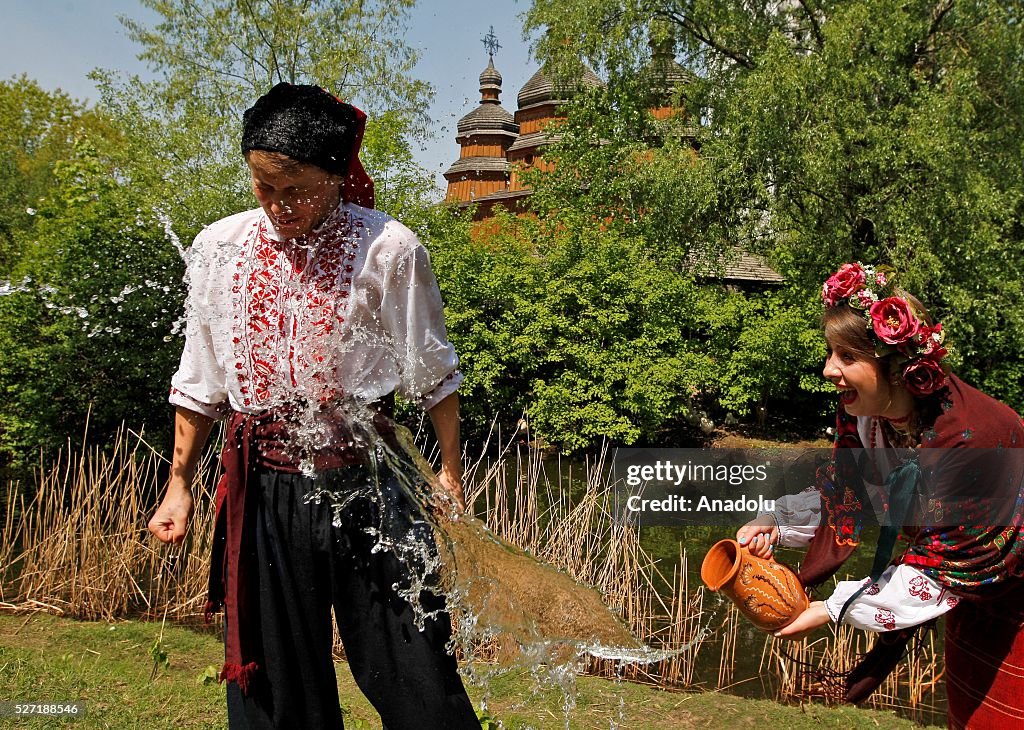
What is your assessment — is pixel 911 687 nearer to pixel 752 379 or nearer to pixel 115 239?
pixel 115 239

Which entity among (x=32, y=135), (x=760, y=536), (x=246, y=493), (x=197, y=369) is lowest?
(x=760, y=536)

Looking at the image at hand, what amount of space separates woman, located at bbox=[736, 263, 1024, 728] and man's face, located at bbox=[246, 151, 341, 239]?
4.08 ft

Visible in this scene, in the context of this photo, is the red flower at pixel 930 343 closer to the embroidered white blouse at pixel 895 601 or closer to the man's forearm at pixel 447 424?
the embroidered white blouse at pixel 895 601

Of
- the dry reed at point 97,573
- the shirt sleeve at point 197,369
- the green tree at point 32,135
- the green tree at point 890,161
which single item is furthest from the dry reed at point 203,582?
the green tree at point 32,135

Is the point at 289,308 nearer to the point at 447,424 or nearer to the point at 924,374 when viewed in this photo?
the point at 447,424

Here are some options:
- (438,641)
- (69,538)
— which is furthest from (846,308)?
(69,538)

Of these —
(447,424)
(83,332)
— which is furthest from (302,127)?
(83,332)

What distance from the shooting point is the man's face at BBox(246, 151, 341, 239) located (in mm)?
1742

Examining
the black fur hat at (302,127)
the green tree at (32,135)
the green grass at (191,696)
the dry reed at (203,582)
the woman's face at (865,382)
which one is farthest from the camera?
the green tree at (32,135)

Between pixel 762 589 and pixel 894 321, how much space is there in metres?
0.75

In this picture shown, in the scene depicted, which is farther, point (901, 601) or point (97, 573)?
point (97, 573)

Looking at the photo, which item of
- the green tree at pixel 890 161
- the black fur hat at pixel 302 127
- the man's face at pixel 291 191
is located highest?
the green tree at pixel 890 161

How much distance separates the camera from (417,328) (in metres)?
1.86

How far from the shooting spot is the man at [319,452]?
1820 mm
